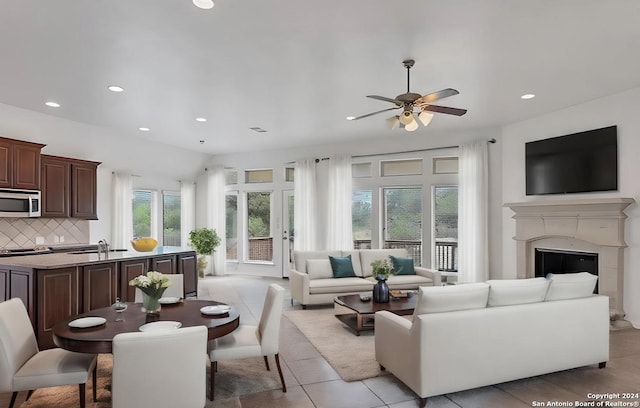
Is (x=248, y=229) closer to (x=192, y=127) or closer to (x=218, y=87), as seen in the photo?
(x=192, y=127)

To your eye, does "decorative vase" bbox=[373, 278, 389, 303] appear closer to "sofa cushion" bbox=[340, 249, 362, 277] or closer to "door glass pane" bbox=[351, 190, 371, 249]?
"sofa cushion" bbox=[340, 249, 362, 277]

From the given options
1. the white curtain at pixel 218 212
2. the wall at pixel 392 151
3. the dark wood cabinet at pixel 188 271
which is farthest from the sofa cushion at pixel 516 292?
the white curtain at pixel 218 212

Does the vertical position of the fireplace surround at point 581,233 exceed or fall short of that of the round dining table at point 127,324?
it exceeds it

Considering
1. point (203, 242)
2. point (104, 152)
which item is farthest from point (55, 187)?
point (203, 242)

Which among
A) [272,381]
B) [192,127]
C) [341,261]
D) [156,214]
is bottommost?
[272,381]

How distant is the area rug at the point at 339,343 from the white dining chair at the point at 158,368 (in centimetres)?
165

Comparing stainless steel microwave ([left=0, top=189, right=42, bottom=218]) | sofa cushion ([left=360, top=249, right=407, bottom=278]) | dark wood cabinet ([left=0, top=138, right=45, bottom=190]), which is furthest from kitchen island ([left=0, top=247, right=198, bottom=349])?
sofa cushion ([left=360, top=249, right=407, bottom=278])

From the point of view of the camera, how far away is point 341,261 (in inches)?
262

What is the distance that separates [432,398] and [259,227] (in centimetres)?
712

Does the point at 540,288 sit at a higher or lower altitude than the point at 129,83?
lower

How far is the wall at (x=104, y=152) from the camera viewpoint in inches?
234

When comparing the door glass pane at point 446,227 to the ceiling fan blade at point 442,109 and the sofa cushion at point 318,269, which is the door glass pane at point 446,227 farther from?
the ceiling fan blade at point 442,109

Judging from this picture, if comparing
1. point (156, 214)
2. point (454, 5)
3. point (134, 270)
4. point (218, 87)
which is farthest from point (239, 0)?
point (156, 214)

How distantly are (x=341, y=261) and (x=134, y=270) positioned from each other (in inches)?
125
